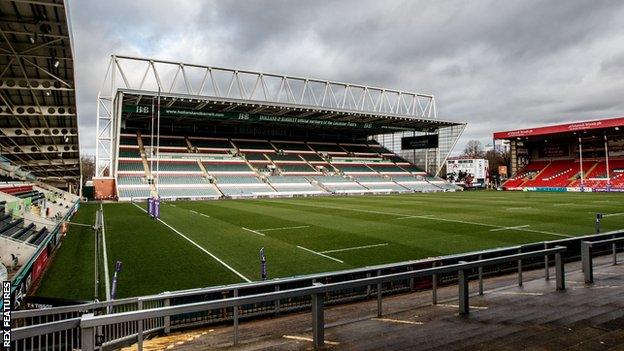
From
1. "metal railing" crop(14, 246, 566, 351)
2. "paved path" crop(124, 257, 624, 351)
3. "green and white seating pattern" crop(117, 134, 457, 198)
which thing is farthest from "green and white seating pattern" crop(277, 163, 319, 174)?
"metal railing" crop(14, 246, 566, 351)

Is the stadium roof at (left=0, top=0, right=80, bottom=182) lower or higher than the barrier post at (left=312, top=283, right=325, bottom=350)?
higher

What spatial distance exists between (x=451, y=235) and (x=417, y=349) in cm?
1733

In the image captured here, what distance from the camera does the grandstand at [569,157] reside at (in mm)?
64312

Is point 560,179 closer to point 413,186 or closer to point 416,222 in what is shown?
point 413,186

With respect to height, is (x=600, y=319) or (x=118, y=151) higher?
(x=118, y=151)

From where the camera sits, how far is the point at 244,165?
6656 cm

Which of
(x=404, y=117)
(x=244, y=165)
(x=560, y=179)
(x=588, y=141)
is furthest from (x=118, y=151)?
(x=588, y=141)

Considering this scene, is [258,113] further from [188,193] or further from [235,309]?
[235,309]

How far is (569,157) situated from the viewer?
75.9 meters

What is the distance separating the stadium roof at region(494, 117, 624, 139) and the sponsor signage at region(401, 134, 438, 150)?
10.8 metres

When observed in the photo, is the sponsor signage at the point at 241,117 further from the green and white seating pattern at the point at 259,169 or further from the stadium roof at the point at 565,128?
the stadium roof at the point at 565,128

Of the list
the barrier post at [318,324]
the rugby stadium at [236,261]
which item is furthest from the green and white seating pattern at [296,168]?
the barrier post at [318,324]

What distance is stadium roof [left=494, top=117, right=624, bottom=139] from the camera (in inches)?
2422

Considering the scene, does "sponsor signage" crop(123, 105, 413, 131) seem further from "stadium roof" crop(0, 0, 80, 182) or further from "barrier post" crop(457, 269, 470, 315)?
"barrier post" crop(457, 269, 470, 315)
